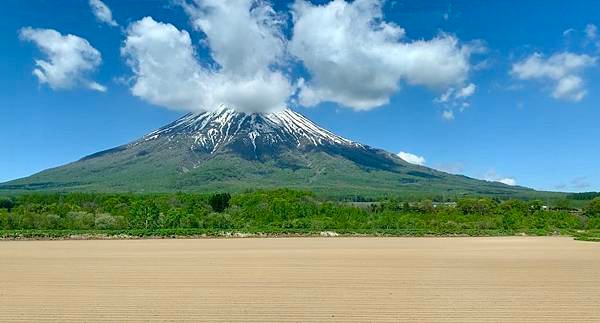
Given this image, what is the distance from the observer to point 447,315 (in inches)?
571

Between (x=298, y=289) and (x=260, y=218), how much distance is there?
52.9m

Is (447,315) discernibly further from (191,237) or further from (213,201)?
(213,201)

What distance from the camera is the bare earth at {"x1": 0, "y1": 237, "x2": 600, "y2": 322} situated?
47.8 feet

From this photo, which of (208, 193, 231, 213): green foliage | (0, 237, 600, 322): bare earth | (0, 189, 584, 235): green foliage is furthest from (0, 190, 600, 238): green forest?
(0, 237, 600, 322): bare earth

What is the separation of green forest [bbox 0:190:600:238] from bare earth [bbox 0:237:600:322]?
30.1 m

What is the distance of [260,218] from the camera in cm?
7125

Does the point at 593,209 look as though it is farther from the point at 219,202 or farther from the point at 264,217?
the point at 219,202

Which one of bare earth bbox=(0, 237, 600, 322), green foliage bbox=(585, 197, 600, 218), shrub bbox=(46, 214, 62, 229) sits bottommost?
bare earth bbox=(0, 237, 600, 322)

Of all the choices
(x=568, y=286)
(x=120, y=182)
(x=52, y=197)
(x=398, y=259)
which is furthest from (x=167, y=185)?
(x=568, y=286)

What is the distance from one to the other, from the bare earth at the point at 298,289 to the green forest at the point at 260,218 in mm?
30059

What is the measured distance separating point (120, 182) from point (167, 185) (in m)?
16.9

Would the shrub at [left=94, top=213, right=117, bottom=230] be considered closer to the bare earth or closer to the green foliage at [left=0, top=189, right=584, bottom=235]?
the green foliage at [left=0, top=189, right=584, bottom=235]

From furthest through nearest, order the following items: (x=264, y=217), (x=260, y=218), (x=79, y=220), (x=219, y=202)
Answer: (x=219, y=202)
(x=264, y=217)
(x=260, y=218)
(x=79, y=220)

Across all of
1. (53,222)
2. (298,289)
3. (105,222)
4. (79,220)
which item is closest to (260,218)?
(105,222)
